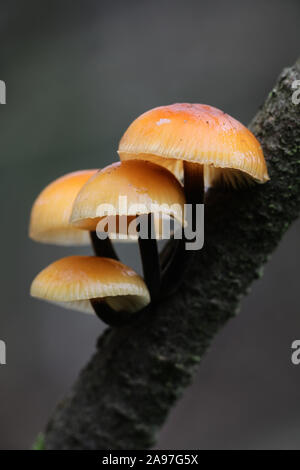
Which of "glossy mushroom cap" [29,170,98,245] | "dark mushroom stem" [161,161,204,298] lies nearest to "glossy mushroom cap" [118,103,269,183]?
"dark mushroom stem" [161,161,204,298]

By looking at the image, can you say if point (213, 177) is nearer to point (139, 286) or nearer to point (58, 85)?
point (139, 286)

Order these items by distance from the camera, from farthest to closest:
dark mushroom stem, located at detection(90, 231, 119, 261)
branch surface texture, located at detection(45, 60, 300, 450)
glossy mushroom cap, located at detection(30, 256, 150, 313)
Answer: dark mushroom stem, located at detection(90, 231, 119, 261)
branch surface texture, located at detection(45, 60, 300, 450)
glossy mushroom cap, located at detection(30, 256, 150, 313)

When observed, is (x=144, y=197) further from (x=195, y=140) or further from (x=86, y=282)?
(x=86, y=282)

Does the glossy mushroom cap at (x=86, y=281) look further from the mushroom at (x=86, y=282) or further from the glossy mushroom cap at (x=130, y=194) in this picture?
the glossy mushroom cap at (x=130, y=194)

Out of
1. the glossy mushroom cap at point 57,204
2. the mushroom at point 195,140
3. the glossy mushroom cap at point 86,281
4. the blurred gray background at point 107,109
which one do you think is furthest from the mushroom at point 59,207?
the blurred gray background at point 107,109

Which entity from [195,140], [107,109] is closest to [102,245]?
[195,140]

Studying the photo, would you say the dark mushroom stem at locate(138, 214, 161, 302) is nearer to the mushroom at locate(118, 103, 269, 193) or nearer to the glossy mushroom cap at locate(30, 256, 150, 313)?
the glossy mushroom cap at locate(30, 256, 150, 313)
